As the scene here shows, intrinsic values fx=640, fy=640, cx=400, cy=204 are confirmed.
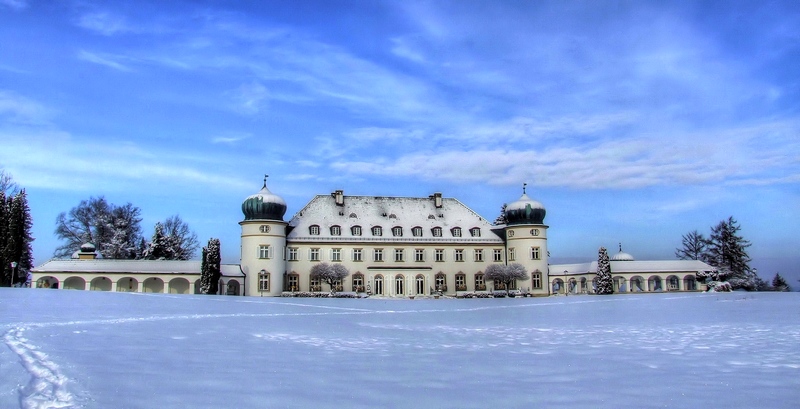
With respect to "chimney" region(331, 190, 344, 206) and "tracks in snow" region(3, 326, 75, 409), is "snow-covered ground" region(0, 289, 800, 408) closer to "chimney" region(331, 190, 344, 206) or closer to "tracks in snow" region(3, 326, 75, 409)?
"tracks in snow" region(3, 326, 75, 409)

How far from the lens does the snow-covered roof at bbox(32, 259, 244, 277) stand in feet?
160

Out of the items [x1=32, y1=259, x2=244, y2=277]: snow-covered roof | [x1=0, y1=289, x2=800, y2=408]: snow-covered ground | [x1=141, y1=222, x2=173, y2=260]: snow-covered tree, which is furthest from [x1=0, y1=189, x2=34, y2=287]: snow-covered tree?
[x1=0, y1=289, x2=800, y2=408]: snow-covered ground

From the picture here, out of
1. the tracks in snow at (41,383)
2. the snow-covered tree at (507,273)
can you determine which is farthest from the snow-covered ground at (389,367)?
the snow-covered tree at (507,273)

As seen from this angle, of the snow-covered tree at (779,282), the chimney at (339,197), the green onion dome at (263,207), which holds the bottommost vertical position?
the snow-covered tree at (779,282)

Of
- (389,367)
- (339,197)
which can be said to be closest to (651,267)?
(339,197)

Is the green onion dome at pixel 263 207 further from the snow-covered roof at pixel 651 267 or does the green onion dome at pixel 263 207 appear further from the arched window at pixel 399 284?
the snow-covered roof at pixel 651 267

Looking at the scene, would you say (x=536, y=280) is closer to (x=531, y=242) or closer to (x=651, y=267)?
(x=531, y=242)

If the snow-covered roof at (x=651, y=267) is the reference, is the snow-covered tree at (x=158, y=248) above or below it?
above

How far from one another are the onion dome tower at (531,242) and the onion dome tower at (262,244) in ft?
61.7

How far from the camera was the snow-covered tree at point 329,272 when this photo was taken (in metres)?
48.2

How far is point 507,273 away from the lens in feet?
164

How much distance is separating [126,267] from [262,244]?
439 inches

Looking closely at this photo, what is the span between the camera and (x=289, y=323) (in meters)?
15.3

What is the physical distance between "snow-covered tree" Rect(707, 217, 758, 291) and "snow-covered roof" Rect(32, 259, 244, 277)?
1794 inches
